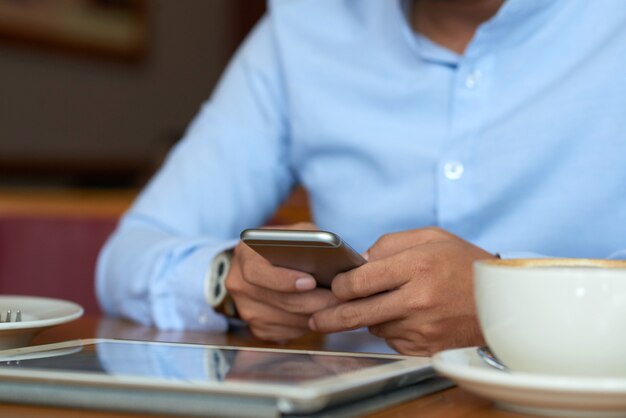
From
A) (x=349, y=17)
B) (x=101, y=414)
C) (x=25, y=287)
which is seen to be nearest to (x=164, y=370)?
(x=101, y=414)

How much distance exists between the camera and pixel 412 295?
2.44 ft

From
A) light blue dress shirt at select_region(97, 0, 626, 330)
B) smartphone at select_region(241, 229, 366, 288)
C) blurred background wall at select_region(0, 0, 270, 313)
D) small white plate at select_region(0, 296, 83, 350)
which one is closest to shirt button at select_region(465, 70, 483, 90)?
light blue dress shirt at select_region(97, 0, 626, 330)

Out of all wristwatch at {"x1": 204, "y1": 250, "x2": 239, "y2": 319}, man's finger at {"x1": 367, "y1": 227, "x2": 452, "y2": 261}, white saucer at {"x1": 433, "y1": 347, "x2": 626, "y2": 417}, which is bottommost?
wristwatch at {"x1": 204, "y1": 250, "x2": 239, "y2": 319}

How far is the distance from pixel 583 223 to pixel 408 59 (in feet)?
0.91

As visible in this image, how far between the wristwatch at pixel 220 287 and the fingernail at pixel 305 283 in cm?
17

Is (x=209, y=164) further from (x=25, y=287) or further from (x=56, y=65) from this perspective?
(x=56, y=65)

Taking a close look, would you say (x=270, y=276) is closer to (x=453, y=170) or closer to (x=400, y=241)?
(x=400, y=241)

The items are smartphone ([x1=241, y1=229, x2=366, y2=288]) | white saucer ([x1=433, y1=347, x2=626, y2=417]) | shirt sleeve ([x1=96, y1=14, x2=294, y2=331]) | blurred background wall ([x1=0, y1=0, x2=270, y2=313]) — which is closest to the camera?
white saucer ([x1=433, y1=347, x2=626, y2=417])

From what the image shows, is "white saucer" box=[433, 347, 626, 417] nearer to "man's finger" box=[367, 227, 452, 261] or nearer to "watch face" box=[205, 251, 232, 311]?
"man's finger" box=[367, 227, 452, 261]

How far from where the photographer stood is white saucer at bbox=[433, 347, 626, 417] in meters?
0.46

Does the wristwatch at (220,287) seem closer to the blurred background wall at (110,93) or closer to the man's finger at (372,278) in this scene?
the man's finger at (372,278)

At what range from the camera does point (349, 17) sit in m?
1.21

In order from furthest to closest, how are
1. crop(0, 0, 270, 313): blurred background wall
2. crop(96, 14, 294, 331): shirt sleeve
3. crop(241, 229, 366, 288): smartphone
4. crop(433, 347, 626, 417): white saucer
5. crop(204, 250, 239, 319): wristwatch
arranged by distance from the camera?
crop(0, 0, 270, 313): blurred background wall → crop(96, 14, 294, 331): shirt sleeve → crop(204, 250, 239, 319): wristwatch → crop(241, 229, 366, 288): smartphone → crop(433, 347, 626, 417): white saucer

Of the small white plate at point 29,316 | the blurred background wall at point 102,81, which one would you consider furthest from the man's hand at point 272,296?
the blurred background wall at point 102,81
